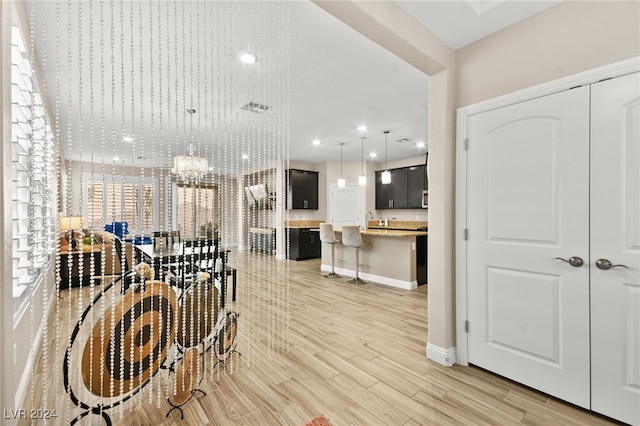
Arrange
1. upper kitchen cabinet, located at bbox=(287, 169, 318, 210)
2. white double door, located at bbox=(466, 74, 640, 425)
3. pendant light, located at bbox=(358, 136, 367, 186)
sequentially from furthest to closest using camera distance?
1. upper kitchen cabinet, located at bbox=(287, 169, 318, 210)
2. pendant light, located at bbox=(358, 136, 367, 186)
3. white double door, located at bbox=(466, 74, 640, 425)

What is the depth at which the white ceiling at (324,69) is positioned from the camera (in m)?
2.03

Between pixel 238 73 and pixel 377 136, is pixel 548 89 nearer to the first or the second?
pixel 238 73

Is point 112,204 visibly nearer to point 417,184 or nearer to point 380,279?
point 380,279

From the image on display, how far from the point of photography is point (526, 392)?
2021 millimetres

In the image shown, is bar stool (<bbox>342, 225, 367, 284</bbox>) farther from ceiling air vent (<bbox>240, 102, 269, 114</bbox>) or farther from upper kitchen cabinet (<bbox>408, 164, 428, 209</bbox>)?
upper kitchen cabinet (<bbox>408, 164, 428, 209</bbox>)

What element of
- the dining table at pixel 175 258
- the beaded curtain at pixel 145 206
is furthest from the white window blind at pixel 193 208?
the dining table at pixel 175 258

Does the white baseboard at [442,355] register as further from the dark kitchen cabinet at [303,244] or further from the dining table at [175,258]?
the dark kitchen cabinet at [303,244]

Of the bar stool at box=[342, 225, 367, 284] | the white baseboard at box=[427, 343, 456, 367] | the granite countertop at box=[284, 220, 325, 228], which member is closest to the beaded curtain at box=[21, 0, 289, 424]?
the white baseboard at box=[427, 343, 456, 367]

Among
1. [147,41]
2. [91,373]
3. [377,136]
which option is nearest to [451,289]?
[91,373]

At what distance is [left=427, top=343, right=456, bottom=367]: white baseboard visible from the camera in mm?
2357

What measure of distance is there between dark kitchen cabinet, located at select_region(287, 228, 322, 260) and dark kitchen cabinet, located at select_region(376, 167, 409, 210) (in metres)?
2.05

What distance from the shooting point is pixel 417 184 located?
727cm

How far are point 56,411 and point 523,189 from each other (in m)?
3.33

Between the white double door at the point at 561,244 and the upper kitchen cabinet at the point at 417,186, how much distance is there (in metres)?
4.91
